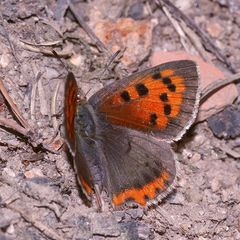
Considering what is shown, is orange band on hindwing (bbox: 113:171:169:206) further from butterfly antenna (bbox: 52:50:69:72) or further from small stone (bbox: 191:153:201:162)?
butterfly antenna (bbox: 52:50:69:72)

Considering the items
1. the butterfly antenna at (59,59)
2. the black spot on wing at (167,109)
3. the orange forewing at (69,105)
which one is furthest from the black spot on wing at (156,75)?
the butterfly antenna at (59,59)

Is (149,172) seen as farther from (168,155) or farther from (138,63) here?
(138,63)

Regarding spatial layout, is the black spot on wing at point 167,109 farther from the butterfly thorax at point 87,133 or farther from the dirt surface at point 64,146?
the butterfly thorax at point 87,133

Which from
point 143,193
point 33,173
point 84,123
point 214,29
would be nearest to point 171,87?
point 84,123

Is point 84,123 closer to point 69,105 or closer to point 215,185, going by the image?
point 69,105

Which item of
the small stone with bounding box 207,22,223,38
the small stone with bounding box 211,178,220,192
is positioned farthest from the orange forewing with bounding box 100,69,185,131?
the small stone with bounding box 207,22,223,38

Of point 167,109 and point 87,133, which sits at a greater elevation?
point 167,109
